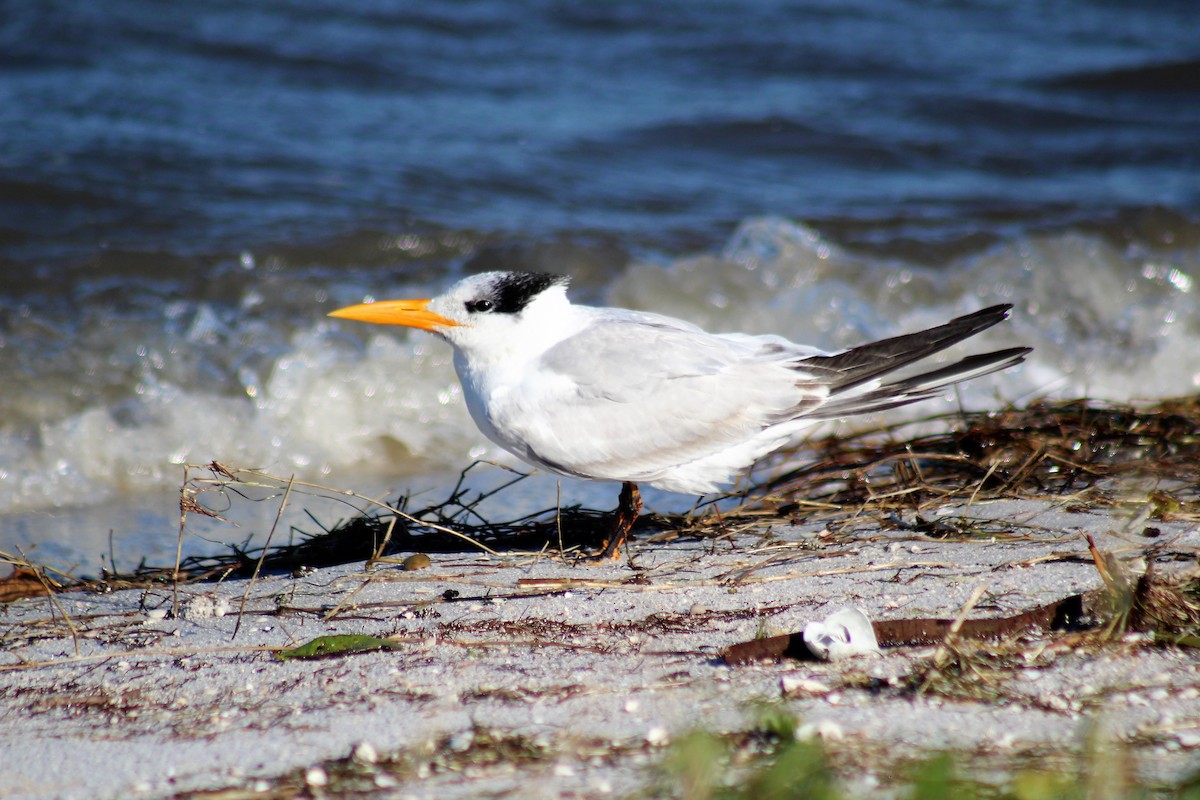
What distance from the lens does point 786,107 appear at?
29.4ft

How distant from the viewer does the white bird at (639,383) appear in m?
3.06

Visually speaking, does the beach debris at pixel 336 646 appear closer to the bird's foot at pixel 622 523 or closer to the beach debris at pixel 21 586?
the bird's foot at pixel 622 523

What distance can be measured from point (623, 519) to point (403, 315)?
2.86 feet

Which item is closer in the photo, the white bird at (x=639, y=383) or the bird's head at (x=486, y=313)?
the white bird at (x=639, y=383)

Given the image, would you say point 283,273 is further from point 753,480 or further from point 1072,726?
point 1072,726

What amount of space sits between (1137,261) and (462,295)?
17.7 ft

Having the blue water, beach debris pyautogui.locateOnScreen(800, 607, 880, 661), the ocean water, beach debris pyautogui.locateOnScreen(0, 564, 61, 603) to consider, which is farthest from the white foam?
beach debris pyautogui.locateOnScreen(800, 607, 880, 661)

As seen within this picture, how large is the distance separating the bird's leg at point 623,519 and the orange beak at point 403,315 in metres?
0.70

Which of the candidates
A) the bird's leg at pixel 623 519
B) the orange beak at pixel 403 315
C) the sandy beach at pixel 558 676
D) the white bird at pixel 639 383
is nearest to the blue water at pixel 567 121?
the orange beak at pixel 403 315

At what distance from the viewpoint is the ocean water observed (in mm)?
5051

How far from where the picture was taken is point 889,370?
3105 mm

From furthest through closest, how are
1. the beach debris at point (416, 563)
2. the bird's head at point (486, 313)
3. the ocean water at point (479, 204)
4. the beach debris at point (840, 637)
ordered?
the ocean water at point (479, 204) < the bird's head at point (486, 313) < the beach debris at point (416, 563) < the beach debris at point (840, 637)

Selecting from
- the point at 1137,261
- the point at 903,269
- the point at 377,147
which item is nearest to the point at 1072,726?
the point at 903,269

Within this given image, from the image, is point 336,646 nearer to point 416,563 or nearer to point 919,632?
point 416,563
